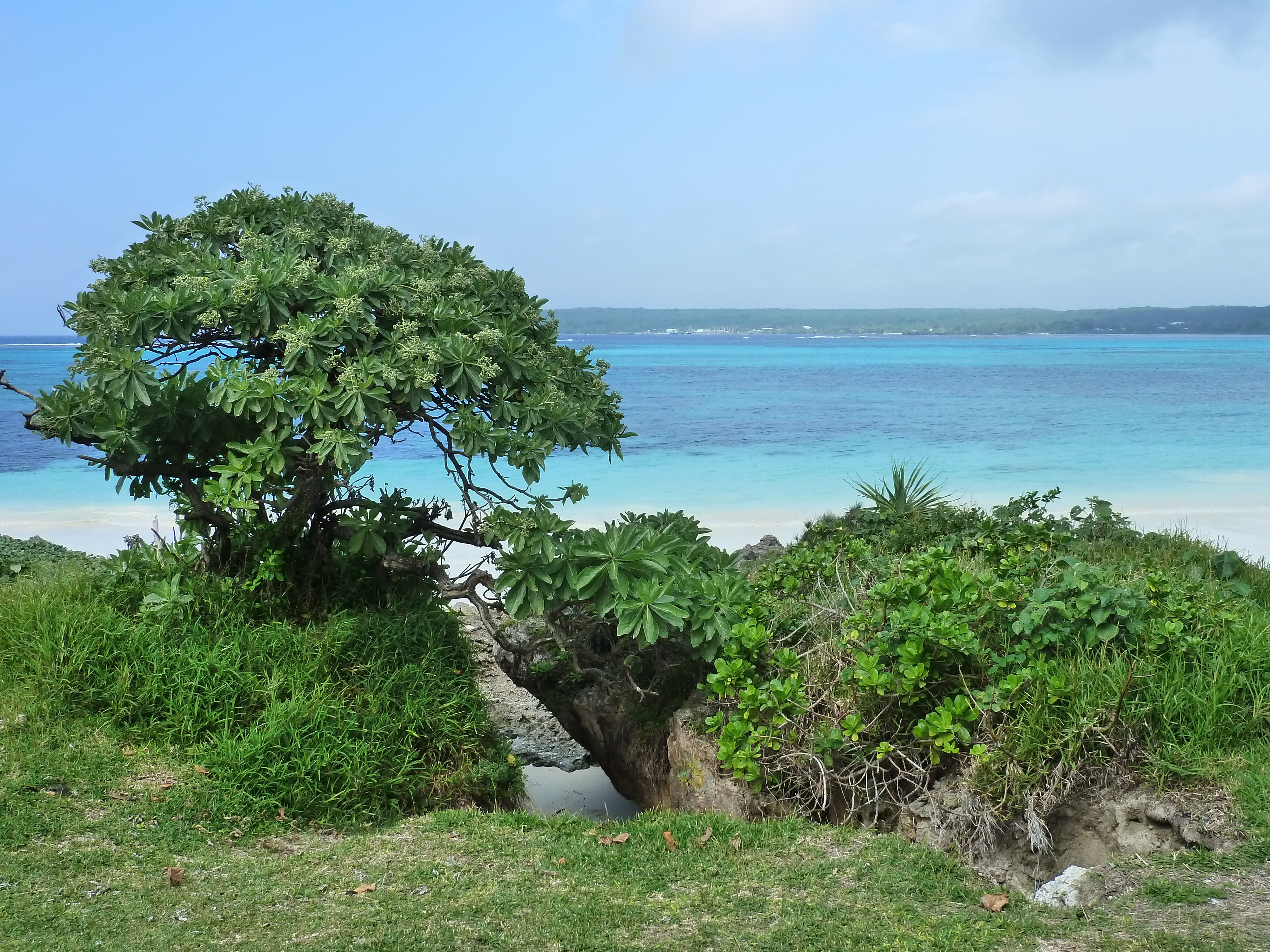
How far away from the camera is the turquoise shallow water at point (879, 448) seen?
1638 cm

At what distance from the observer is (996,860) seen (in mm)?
4238

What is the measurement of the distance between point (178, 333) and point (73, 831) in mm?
2296

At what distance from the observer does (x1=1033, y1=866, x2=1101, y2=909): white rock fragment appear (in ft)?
12.3

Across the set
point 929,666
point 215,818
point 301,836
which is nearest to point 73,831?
point 215,818

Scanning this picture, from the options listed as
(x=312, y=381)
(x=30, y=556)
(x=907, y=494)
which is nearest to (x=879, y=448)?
(x=907, y=494)

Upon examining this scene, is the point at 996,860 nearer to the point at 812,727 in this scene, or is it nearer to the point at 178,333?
the point at 812,727

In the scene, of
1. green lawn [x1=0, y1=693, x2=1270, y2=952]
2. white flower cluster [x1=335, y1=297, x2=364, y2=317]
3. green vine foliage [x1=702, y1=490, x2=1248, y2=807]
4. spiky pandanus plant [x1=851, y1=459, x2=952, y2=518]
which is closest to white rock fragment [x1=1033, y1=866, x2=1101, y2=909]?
green lawn [x1=0, y1=693, x2=1270, y2=952]

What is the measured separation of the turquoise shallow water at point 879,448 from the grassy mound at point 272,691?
6.03 metres

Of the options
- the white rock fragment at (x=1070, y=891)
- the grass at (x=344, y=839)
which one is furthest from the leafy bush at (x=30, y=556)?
the white rock fragment at (x=1070, y=891)

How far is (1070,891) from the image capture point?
3.82 m

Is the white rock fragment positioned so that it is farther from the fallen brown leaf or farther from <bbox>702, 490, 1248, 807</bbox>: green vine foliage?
<bbox>702, 490, 1248, 807</bbox>: green vine foliage

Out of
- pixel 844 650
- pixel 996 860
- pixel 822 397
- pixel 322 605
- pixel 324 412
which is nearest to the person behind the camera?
pixel 996 860

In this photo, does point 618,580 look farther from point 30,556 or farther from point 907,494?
point 30,556

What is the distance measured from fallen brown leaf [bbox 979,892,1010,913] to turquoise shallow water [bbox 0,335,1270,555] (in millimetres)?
5717
